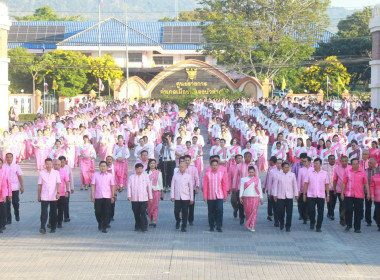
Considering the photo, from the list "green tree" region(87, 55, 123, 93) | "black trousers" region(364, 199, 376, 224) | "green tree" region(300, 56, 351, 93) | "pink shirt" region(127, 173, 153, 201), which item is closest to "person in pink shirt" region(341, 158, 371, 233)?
"black trousers" region(364, 199, 376, 224)

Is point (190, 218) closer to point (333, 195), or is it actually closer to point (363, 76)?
point (333, 195)

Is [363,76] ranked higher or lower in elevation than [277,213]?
higher

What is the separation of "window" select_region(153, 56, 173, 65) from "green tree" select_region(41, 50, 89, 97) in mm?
14347

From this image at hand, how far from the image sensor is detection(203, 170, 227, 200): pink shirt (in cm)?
1341

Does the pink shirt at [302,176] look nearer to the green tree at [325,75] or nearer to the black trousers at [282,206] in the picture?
the black trousers at [282,206]

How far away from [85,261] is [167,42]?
52255 millimetres

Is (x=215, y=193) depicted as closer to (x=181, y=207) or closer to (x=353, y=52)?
(x=181, y=207)

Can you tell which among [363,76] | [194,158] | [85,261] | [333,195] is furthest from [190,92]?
[85,261]

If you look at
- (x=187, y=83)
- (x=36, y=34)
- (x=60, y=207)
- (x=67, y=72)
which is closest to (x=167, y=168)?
(x=60, y=207)

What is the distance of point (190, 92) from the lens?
45719mm

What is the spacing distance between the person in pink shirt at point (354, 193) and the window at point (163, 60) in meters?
48.6

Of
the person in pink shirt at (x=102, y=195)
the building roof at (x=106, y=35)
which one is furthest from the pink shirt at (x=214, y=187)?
the building roof at (x=106, y=35)

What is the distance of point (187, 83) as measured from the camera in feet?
150

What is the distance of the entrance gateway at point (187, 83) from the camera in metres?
45.1
